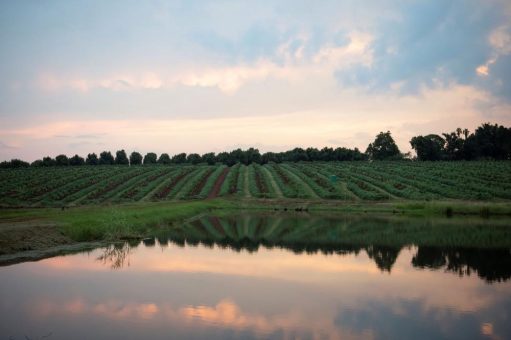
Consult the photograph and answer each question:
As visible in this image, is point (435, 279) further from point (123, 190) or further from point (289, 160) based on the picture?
point (289, 160)

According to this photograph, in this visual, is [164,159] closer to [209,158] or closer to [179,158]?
[179,158]

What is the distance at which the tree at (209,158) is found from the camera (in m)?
115

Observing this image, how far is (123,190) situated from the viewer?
67.6 meters

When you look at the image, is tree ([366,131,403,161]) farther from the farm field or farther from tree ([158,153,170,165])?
tree ([158,153,170,165])

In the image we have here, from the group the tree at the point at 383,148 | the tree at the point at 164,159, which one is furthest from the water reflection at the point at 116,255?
the tree at the point at 383,148

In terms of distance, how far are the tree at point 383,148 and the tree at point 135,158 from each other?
Answer: 225ft

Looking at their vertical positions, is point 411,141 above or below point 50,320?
above

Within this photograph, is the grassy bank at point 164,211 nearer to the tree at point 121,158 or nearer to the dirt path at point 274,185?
the dirt path at point 274,185

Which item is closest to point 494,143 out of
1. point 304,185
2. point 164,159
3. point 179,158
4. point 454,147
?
point 454,147

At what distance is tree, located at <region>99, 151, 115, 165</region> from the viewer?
412ft

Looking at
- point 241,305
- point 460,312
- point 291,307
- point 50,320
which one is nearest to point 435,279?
point 460,312

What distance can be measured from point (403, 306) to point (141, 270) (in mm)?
12013

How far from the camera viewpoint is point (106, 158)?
12631cm

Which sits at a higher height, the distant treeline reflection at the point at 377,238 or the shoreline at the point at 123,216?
the shoreline at the point at 123,216
